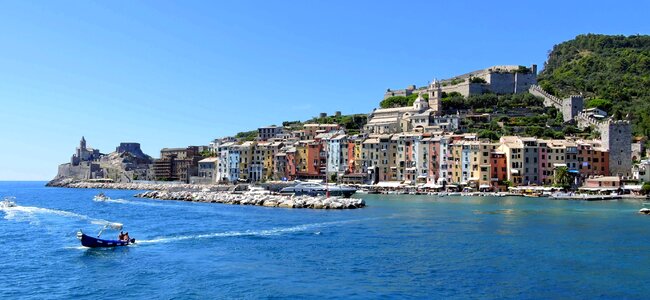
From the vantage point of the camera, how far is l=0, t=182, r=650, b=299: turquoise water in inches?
908

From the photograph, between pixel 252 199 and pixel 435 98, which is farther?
pixel 435 98

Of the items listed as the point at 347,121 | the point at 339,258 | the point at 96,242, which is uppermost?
the point at 347,121

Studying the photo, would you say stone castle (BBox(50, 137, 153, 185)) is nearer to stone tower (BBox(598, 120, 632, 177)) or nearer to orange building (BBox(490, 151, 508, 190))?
orange building (BBox(490, 151, 508, 190))

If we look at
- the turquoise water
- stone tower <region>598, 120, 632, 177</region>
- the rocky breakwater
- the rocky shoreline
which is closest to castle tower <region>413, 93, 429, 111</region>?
stone tower <region>598, 120, 632, 177</region>

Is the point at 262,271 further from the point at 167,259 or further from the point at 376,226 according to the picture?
the point at 376,226

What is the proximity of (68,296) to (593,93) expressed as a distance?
375ft

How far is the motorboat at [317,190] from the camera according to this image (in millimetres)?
75562

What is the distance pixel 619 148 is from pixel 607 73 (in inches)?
2160

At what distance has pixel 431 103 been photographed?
11381cm

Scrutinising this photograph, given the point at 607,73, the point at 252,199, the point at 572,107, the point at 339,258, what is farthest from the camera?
the point at 607,73

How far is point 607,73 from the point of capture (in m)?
133

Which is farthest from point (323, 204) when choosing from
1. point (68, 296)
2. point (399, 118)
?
point (399, 118)

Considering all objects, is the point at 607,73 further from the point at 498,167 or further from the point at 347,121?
the point at 498,167

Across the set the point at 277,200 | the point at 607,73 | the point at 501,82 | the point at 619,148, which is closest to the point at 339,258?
the point at 277,200
